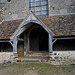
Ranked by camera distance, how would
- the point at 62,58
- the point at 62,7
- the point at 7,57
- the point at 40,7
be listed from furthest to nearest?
the point at 40,7 → the point at 62,7 → the point at 7,57 → the point at 62,58

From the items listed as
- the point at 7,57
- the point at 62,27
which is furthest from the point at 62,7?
the point at 7,57

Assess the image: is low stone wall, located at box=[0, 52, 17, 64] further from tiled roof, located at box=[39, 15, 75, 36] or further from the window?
the window

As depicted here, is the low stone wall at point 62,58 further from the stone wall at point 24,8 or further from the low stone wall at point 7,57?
the stone wall at point 24,8

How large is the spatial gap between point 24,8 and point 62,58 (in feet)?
22.4

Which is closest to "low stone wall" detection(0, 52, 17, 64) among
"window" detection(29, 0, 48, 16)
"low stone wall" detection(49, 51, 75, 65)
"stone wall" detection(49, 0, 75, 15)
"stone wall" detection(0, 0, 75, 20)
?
"low stone wall" detection(49, 51, 75, 65)

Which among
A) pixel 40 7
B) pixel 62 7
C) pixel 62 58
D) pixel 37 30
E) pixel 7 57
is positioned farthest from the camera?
pixel 37 30

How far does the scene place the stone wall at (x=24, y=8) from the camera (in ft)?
31.6

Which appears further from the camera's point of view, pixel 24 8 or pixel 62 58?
pixel 24 8

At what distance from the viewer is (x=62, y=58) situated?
641 centimetres

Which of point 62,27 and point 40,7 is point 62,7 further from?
point 62,27

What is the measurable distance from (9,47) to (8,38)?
2.76 meters

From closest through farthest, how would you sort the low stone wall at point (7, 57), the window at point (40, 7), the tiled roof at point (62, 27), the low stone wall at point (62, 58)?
the low stone wall at point (62, 58), the tiled roof at point (62, 27), the low stone wall at point (7, 57), the window at point (40, 7)

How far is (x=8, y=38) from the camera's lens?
6898 millimetres

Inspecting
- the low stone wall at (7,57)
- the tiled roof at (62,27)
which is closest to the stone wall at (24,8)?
the tiled roof at (62,27)
